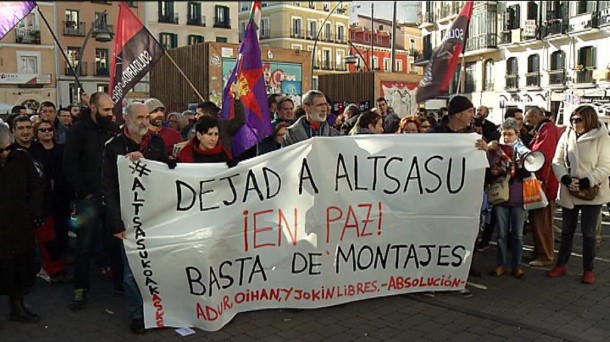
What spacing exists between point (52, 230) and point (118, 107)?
6.11 feet

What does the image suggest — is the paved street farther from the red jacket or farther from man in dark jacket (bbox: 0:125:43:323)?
the red jacket

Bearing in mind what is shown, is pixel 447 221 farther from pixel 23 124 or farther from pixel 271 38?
pixel 271 38

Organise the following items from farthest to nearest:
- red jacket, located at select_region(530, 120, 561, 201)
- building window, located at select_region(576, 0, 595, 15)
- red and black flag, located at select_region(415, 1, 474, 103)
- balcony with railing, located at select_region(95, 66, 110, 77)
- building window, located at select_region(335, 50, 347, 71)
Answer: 1. building window, located at select_region(335, 50, 347, 71)
2. balcony with railing, located at select_region(95, 66, 110, 77)
3. building window, located at select_region(576, 0, 595, 15)
4. red and black flag, located at select_region(415, 1, 474, 103)
5. red jacket, located at select_region(530, 120, 561, 201)

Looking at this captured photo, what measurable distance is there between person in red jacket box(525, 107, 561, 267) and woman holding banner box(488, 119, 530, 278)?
24.9 inches

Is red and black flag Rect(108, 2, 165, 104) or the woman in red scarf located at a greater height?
red and black flag Rect(108, 2, 165, 104)

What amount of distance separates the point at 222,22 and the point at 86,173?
2015 inches

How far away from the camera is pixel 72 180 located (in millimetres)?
5465

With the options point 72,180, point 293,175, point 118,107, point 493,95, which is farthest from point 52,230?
point 493,95

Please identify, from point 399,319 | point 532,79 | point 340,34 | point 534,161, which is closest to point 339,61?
point 340,34

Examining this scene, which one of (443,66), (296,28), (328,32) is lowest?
(443,66)

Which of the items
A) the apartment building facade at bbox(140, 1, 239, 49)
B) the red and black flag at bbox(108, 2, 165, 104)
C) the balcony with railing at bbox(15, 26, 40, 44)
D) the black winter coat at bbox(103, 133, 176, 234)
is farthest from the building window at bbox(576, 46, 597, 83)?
the balcony with railing at bbox(15, 26, 40, 44)

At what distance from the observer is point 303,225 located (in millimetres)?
5098

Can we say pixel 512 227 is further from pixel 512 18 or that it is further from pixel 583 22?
pixel 512 18

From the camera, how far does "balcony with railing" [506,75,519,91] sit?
133ft
